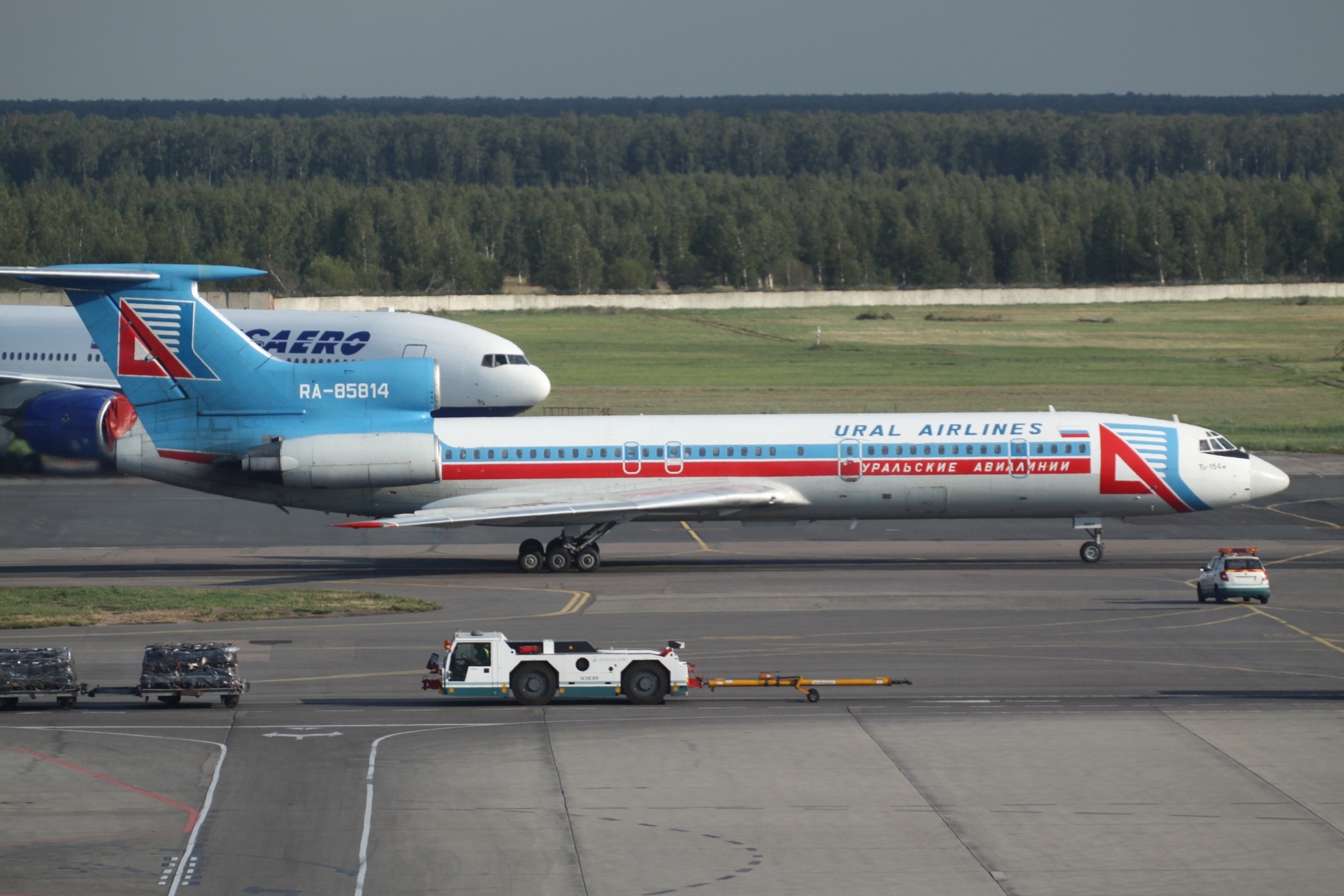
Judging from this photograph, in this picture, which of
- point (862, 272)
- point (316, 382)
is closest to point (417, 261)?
point (862, 272)

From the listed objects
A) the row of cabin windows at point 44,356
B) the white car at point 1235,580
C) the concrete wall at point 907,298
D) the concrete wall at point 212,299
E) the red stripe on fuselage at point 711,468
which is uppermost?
the concrete wall at point 907,298

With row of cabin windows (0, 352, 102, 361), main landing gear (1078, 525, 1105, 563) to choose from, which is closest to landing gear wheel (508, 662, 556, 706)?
main landing gear (1078, 525, 1105, 563)

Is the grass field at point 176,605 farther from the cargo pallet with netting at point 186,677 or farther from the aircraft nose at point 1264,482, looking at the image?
the aircraft nose at point 1264,482

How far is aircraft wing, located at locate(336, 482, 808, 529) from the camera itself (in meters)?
Result: 41.0

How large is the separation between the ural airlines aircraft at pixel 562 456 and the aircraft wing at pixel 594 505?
2.9 inches

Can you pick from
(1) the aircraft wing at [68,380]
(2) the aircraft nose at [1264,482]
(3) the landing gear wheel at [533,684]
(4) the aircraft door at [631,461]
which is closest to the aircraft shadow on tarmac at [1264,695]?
(3) the landing gear wheel at [533,684]

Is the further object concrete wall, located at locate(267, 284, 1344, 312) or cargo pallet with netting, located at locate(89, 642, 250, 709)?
concrete wall, located at locate(267, 284, 1344, 312)

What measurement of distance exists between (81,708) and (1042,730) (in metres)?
16.7

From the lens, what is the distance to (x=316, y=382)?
139 feet

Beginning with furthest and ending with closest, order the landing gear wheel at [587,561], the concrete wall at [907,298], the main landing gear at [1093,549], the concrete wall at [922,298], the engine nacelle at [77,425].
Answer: the concrete wall at [922,298] < the concrete wall at [907,298] < the engine nacelle at [77,425] < the main landing gear at [1093,549] < the landing gear wheel at [587,561]

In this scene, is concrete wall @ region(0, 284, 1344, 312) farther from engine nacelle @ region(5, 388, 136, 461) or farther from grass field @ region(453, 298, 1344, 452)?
engine nacelle @ region(5, 388, 136, 461)

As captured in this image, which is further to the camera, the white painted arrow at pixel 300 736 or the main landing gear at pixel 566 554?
the main landing gear at pixel 566 554

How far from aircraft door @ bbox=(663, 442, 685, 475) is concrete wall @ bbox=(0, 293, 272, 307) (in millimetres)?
50469

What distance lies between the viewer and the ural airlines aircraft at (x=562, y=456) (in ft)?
137
